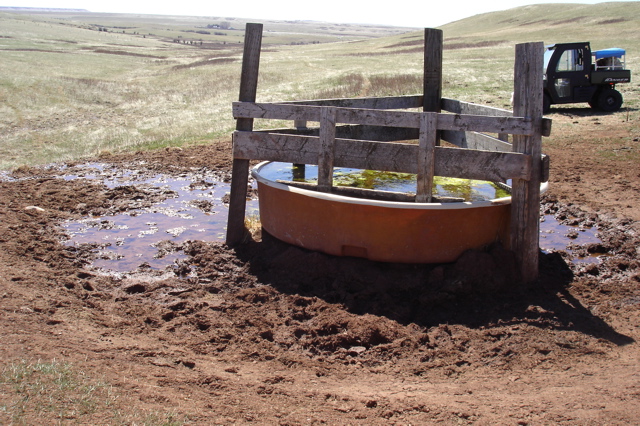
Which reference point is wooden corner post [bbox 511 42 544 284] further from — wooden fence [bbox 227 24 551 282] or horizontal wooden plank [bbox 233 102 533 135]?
horizontal wooden plank [bbox 233 102 533 135]

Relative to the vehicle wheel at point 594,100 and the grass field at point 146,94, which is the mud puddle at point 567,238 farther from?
the vehicle wheel at point 594,100

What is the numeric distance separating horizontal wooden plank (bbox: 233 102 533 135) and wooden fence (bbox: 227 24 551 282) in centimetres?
1

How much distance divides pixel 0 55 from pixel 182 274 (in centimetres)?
3931

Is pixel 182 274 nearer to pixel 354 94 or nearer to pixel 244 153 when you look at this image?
pixel 244 153

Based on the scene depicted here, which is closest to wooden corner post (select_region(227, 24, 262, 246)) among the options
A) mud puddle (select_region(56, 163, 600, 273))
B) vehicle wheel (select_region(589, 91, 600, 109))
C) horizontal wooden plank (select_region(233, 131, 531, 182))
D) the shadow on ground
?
horizontal wooden plank (select_region(233, 131, 531, 182))

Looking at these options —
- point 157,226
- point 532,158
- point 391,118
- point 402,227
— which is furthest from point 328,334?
point 157,226

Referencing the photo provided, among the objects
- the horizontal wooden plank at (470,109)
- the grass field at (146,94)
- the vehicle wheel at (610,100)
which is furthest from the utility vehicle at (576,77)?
the horizontal wooden plank at (470,109)

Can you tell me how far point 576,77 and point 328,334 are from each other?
1691 cm

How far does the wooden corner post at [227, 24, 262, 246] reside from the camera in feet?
25.8

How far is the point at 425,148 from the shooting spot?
6.77 m

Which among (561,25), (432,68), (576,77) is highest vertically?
(561,25)

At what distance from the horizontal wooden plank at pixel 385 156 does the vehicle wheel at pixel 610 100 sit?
14.3 meters

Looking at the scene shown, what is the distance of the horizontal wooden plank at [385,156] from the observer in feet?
21.6

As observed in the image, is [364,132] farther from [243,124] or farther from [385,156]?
[385,156]
